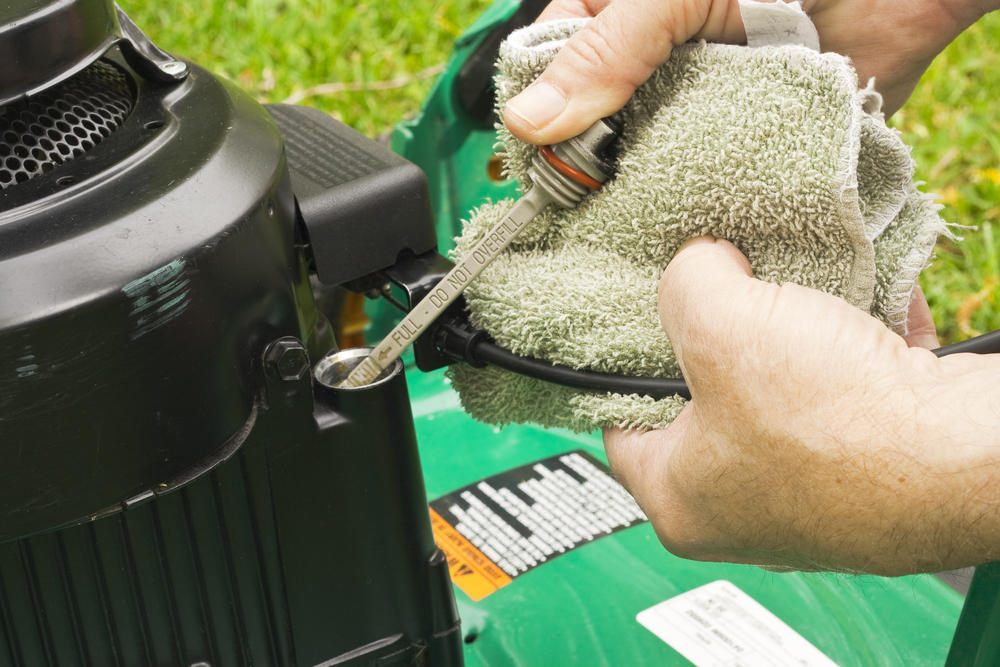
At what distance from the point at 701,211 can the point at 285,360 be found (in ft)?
0.88

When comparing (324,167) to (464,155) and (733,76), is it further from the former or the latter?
(464,155)

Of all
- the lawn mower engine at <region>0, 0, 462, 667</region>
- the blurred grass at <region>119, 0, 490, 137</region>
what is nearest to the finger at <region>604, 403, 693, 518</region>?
the lawn mower engine at <region>0, 0, 462, 667</region>

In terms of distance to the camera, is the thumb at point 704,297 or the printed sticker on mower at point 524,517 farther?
→ the printed sticker on mower at point 524,517

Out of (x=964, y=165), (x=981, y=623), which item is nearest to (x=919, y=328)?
(x=981, y=623)

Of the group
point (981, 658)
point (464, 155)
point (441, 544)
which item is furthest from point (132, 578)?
point (464, 155)

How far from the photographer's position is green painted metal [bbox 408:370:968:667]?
84 cm

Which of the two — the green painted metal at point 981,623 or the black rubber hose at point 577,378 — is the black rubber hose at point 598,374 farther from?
the green painted metal at point 981,623

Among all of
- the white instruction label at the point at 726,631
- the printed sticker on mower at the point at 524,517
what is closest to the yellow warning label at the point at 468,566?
the printed sticker on mower at the point at 524,517

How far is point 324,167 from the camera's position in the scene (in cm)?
67

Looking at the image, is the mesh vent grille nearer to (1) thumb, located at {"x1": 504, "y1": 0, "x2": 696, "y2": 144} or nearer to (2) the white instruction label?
(1) thumb, located at {"x1": 504, "y1": 0, "x2": 696, "y2": 144}

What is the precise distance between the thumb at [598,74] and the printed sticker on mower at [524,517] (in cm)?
46

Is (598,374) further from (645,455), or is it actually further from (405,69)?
(405,69)

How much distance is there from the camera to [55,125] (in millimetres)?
553

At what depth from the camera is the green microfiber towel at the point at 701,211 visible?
556 mm
